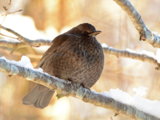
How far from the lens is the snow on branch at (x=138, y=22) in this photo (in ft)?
7.06

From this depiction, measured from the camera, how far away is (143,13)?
21.3ft

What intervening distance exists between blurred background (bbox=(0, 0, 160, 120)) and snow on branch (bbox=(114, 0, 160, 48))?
87.6 inches

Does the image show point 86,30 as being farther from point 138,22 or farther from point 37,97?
point 37,97

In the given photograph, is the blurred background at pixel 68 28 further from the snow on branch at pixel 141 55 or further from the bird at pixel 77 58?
the bird at pixel 77 58

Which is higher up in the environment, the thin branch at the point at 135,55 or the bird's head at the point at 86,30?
the bird's head at the point at 86,30

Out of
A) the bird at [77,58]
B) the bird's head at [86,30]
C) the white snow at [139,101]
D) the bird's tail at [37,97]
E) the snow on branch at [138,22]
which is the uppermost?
the bird's head at [86,30]

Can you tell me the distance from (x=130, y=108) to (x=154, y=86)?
3.18m

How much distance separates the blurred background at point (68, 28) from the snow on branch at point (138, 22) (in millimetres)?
2224

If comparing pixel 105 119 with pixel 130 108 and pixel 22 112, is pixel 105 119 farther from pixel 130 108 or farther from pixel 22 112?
pixel 130 108

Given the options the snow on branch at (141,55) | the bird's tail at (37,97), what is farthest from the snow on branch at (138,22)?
the bird's tail at (37,97)

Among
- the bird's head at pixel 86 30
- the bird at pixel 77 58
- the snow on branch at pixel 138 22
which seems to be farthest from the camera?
the bird's head at pixel 86 30

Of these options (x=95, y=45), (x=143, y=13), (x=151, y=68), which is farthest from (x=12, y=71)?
(x=143, y=13)

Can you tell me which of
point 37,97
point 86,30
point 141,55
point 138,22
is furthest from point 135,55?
point 37,97

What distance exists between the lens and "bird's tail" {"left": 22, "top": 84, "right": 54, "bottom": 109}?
10.8ft
